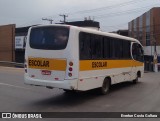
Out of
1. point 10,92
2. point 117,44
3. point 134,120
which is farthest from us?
point 117,44

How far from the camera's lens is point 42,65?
493 inches

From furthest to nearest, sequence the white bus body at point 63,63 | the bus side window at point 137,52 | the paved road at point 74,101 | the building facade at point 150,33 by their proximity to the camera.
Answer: the building facade at point 150,33, the bus side window at point 137,52, the white bus body at point 63,63, the paved road at point 74,101

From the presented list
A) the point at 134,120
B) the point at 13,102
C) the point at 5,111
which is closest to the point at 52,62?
the point at 13,102

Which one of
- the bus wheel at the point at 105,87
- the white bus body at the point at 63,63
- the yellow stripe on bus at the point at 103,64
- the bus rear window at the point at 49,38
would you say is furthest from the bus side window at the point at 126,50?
the bus rear window at the point at 49,38

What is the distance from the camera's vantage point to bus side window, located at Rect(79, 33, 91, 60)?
41.2ft

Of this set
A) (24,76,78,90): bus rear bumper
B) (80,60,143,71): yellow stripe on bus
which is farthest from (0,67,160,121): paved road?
(80,60,143,71): yellow stripe on bus

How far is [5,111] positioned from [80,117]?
2391mm

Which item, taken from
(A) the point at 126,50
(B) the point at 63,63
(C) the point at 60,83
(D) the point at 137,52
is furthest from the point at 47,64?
(D) the point at 137,52

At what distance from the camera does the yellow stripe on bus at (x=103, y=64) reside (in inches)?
502

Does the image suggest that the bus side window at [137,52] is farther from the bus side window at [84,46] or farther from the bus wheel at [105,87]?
the bus side window at [84,46]

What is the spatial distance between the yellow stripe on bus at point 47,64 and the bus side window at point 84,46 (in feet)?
2.84

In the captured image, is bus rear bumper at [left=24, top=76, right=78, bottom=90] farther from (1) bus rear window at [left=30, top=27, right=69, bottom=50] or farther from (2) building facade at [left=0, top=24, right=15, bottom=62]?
(2) building facade at [left=0, top=24, right=15, bottom=62]

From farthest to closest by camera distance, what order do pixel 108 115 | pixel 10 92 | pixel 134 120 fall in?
pixel 10 92, pixel 108 115, pixel 134 120

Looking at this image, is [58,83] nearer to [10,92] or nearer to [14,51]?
A: [10,92]
